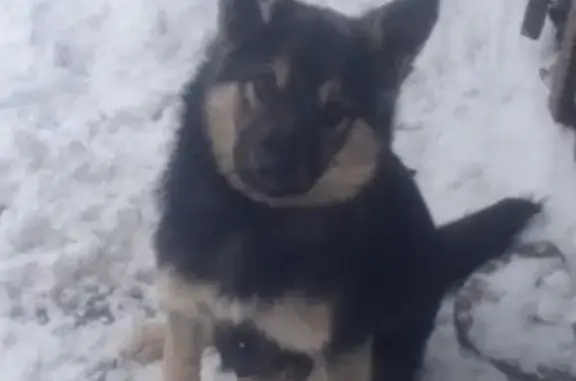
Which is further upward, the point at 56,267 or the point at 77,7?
the point at 77,7

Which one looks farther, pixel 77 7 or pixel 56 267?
pixel 77 7

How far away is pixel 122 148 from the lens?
2025 millimetres

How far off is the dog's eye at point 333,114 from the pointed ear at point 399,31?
0.08 metres

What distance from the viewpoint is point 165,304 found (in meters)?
1.40

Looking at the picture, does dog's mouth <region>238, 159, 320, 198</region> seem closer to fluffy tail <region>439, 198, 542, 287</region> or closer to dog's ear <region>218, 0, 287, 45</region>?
dog's ear <region>218, 0, 287, 45</region>

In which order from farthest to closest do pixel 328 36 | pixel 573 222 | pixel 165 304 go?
1. pixel 573 222
2. pixel 165 304
3. pixel 328 36

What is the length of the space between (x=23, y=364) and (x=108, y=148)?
57 cm

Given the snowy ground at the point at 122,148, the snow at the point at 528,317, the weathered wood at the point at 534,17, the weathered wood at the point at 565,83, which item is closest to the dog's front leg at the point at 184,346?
the snowy ground at the point at 122,148

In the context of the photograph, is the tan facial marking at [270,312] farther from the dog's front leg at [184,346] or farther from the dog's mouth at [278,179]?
the dog's mouth at [278,179]

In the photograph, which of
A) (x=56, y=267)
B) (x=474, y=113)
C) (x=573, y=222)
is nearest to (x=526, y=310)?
(x=573, y=222)

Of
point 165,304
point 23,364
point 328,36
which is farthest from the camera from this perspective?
point 23,364

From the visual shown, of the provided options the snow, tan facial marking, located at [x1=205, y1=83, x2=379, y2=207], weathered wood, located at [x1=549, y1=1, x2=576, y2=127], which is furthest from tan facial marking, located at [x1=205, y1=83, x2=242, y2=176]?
weathered wood, located at [x1=549, y1=1, x2=576, y2=127]

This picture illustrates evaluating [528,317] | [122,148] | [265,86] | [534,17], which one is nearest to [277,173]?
[265,86]

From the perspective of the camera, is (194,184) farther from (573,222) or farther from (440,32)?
(440,32)
